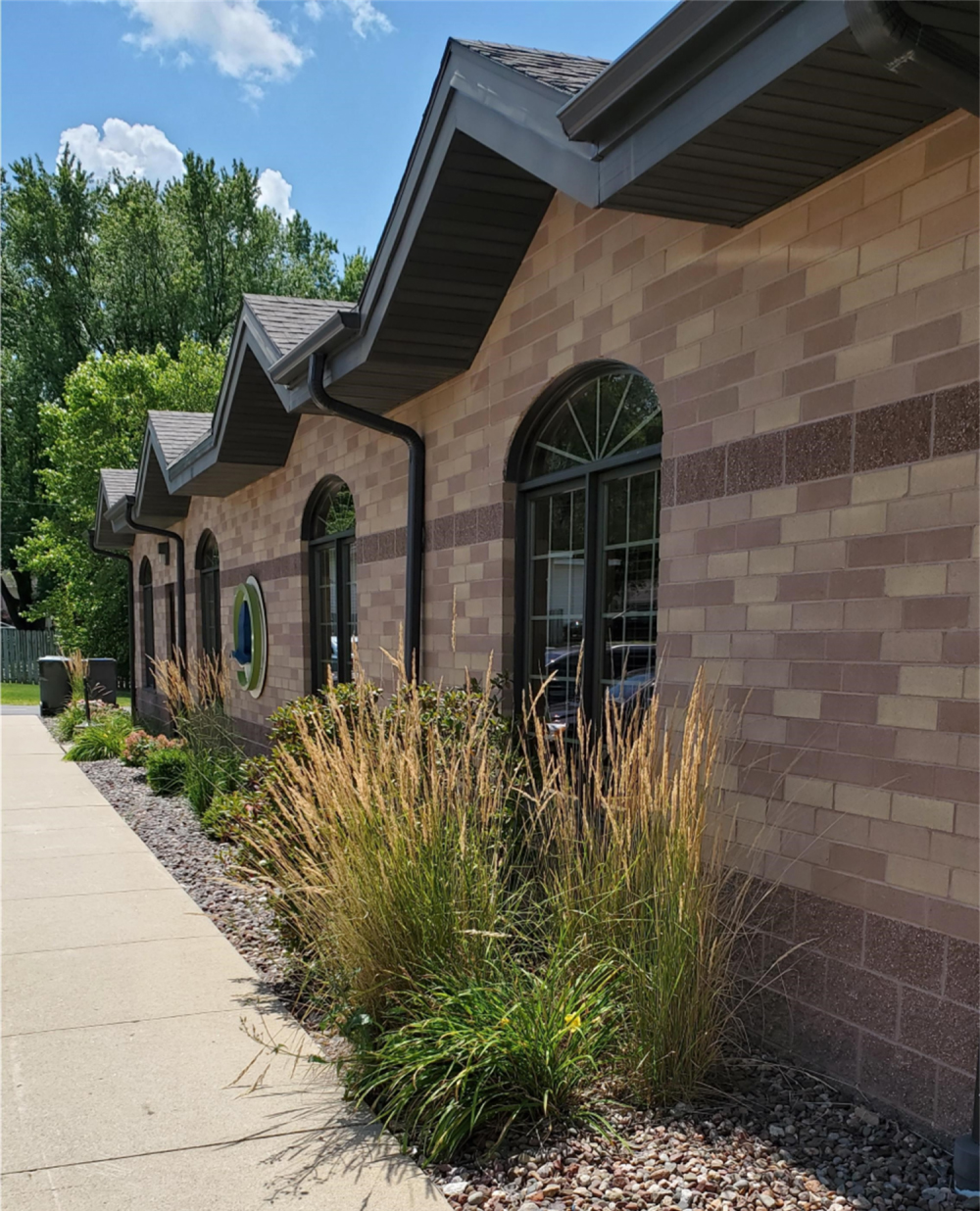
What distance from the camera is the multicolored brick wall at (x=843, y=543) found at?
10.8 feet

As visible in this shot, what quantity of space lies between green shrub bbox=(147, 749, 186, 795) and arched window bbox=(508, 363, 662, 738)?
6.05m

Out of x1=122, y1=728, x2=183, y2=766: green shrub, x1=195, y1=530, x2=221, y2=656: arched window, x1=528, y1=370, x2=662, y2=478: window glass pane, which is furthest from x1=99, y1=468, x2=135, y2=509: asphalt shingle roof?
x1=528, y1=370, x2=662, y2=478: window glass pane

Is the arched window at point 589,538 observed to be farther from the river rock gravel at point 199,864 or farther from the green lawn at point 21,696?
the green lawn at point 21,696

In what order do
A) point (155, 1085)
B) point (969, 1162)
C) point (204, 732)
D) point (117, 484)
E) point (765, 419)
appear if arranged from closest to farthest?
point (969, 1162), point (155, 1085), point (765, 419), point (204, 732), point (117, 484)

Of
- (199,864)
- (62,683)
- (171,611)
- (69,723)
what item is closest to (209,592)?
(171,611)

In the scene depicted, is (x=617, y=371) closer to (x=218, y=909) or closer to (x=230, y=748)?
(x=218, y=909)

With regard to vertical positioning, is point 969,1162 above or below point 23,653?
above

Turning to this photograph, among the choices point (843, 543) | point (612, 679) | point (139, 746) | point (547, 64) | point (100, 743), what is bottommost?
point (100, 743)

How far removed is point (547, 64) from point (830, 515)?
109 inches

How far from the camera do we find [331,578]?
9938 mm

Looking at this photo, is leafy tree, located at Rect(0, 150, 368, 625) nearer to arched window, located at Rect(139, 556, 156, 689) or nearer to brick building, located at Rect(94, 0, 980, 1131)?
arched window, located at Rect(139, 556, 156, 689)

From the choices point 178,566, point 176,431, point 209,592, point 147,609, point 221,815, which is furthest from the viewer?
point 147,609

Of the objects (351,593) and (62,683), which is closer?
(351,593)

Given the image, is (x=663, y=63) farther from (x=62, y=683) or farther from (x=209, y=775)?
(x=62, y=683)
